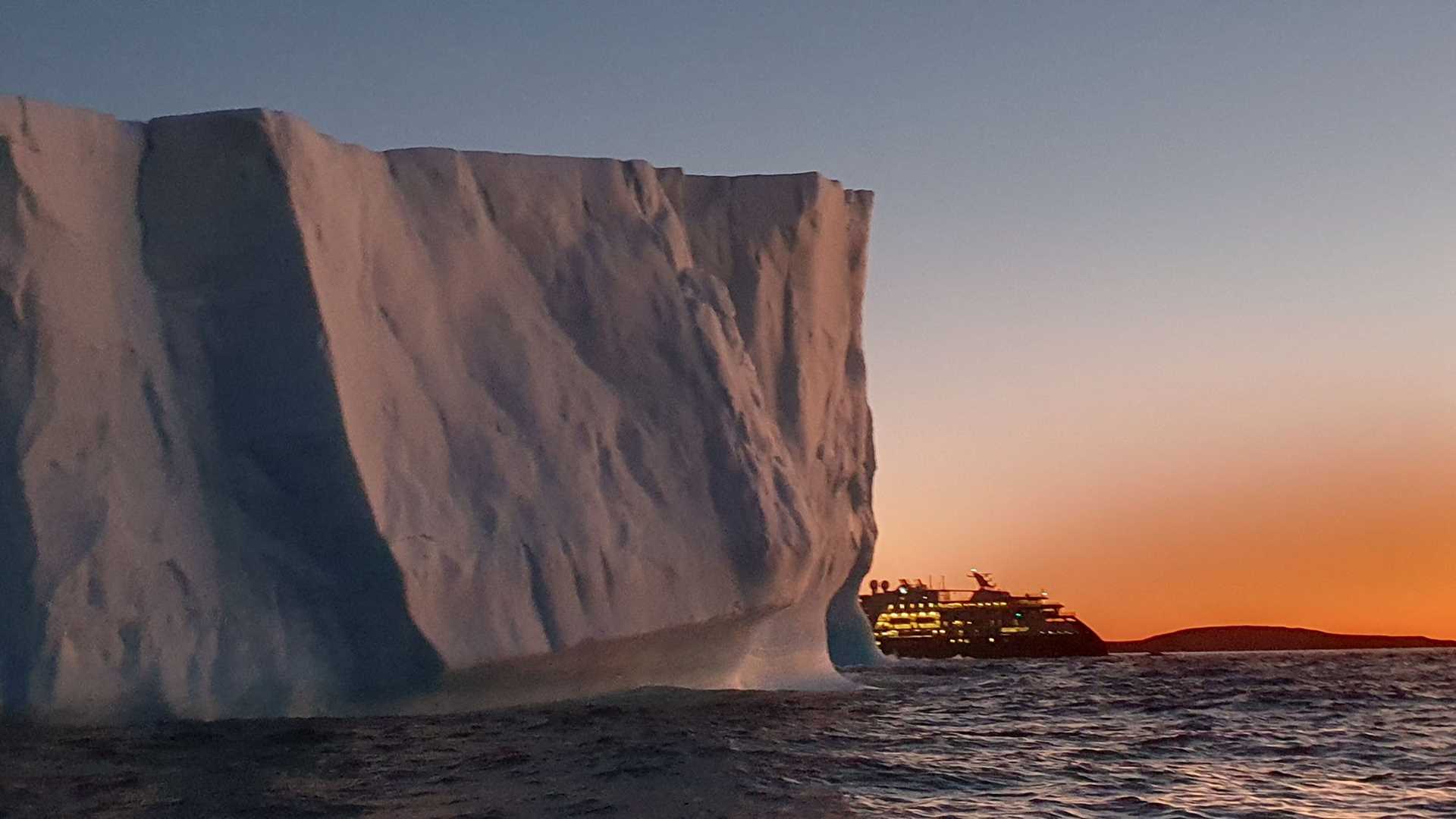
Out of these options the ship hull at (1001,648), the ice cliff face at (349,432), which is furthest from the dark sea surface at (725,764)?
the ship hull at (1001,648)

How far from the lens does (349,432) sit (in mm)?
11797

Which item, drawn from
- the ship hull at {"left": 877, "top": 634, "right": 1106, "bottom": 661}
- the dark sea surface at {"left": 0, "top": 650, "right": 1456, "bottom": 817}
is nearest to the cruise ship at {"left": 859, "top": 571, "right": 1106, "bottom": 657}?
the ship hull at {"left": 877, "top": 634, "right": 1106, "bottom": 661}

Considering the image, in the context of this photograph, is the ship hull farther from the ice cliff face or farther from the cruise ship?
the ice cliff face

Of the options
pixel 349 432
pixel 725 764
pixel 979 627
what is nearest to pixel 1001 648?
pixel 979 627

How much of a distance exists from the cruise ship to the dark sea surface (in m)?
42.1

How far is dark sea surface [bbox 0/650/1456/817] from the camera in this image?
7.70 metres

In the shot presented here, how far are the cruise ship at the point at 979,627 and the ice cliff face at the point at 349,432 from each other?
Answer: 42781 millimetres

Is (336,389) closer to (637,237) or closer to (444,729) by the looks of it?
(444,729)

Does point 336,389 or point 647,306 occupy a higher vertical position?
point 647,306

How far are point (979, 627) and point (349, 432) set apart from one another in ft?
159

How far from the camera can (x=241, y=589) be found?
37.6ft

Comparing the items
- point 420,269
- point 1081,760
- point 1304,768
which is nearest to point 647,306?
point 420,269

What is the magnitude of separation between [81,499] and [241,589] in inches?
54.6

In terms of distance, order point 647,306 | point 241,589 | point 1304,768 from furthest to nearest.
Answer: point 647,306 → point 241,589 → point 1304,768
